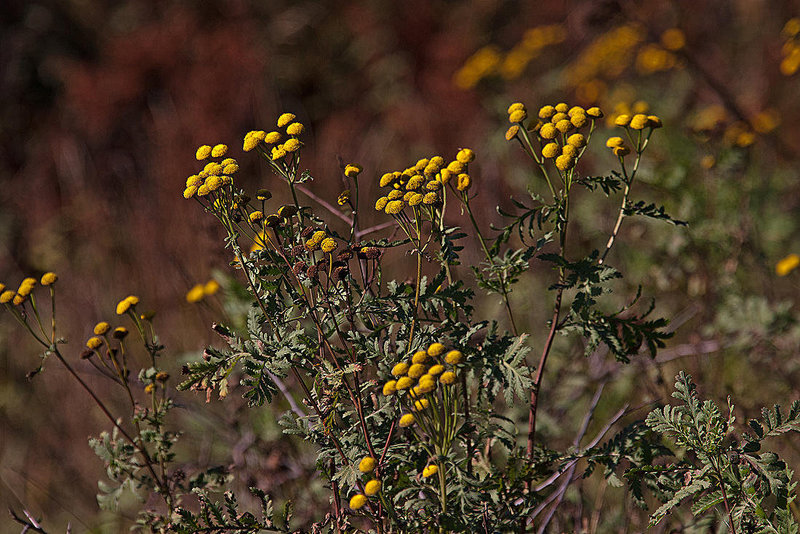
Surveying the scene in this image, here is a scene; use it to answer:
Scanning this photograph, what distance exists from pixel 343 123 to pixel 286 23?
7.02 ft

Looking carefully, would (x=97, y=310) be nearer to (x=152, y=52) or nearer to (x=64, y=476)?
(x=64, y=476)

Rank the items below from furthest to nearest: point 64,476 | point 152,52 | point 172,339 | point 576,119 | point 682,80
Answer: point 152,52, point 682,80, point 172,339, point 64,476, point 576,119

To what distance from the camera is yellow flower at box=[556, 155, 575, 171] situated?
160cm

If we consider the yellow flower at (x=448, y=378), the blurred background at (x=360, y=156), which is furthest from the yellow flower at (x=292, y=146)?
the yellow flower at (x=448, y=378)

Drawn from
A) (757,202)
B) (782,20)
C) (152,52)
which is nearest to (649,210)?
(757,202)

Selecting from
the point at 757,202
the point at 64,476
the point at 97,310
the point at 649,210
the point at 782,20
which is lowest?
the point at 782,20

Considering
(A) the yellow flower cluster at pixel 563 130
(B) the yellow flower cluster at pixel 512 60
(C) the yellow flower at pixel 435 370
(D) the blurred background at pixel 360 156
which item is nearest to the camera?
(C) the yellow flower at pixel 435 370

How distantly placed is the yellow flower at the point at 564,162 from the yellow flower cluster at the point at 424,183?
0.62 feet

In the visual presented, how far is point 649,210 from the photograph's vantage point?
1694 millimetres

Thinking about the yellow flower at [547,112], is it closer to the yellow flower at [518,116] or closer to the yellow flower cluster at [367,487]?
the yellow flower at [518,116]

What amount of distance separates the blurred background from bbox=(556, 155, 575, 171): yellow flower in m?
0.67

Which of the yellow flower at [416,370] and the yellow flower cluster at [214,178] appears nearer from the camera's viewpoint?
the yellow flower at [416,370]

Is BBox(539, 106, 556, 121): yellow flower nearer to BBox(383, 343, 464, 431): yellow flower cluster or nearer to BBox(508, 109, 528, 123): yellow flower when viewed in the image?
BBox(508, 109, 528, 123): yellow flower

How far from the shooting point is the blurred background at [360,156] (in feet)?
9.79
